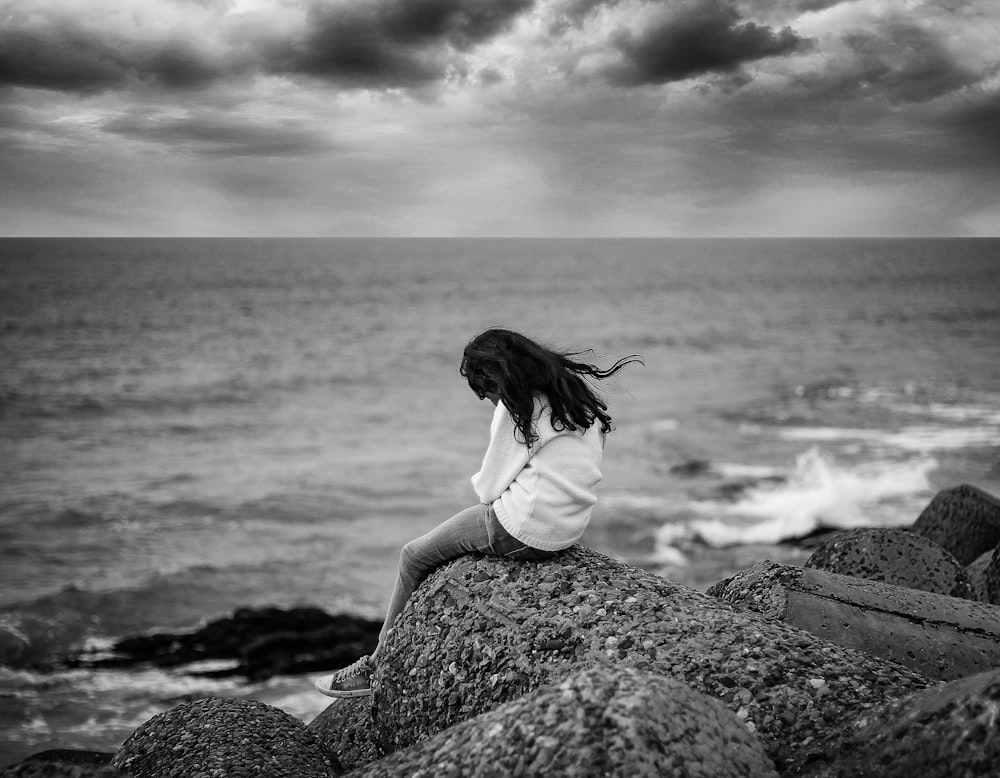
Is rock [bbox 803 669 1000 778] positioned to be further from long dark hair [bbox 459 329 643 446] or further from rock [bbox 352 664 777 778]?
long dark hair [bbox 459 329 643 446]

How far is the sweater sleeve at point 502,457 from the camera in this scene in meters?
4.62

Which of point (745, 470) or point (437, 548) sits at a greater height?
point (437, 548)

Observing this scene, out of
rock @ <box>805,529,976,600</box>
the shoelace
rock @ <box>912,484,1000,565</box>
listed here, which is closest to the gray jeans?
the shoelace

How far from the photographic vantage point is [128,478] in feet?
81.9

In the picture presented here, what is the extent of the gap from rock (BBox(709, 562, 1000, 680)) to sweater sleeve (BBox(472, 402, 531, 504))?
1655 mm

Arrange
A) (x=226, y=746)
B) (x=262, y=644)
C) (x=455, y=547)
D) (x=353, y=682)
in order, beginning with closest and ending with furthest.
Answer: (x=226, y=746), (x=455, y=547), (x=353, y=682), (x=262, y=644)

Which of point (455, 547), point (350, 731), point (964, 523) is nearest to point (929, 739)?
point (455, 547)

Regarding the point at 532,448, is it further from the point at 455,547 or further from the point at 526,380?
the point at 455,547

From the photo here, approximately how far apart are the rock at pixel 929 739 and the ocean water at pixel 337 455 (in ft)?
7.48

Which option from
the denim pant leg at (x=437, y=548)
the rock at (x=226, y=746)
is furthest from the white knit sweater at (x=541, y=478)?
the rock at (x=226, y=746)

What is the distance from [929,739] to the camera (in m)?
3.00

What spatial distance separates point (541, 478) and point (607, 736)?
70.1 inches

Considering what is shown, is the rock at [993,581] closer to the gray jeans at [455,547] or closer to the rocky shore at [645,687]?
the rocky shore at [645,687]

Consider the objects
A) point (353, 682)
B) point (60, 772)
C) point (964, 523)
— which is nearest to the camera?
point (60, 772)
